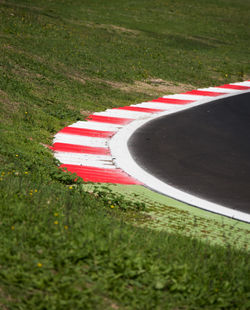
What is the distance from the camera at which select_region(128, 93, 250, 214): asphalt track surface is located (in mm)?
9698

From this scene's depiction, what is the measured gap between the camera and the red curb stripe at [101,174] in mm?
9734

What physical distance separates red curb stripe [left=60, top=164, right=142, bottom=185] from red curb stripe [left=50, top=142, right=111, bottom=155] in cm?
106

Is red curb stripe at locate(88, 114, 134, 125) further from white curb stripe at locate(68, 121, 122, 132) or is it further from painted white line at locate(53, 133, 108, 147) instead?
painted white line at locate(53, 133, 108, 147)

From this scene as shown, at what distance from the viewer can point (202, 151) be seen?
39.4 ft

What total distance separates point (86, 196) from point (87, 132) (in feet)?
16.1

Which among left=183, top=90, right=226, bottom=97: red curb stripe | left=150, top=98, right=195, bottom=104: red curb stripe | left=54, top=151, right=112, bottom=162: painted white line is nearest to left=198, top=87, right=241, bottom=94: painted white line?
left=183, top=90, right=226, bottom=97: red curb stripe

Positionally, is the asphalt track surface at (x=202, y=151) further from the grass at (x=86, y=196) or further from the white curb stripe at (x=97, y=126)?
the grass at (x=86, y=196)

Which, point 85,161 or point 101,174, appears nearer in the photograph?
point 101,174

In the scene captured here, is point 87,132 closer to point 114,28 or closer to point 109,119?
point 109,119

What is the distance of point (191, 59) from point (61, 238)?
1889cm

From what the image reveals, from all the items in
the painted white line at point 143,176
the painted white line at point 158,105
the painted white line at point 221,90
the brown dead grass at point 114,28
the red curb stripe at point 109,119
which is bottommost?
the painted white line at point 143,176

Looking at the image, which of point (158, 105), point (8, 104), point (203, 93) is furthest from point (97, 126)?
point (203, 93)

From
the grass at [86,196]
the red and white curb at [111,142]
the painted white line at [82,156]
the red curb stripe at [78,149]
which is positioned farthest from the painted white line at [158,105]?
the painted white line at [82,156]

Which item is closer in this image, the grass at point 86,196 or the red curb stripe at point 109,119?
the grass at point 86,196
